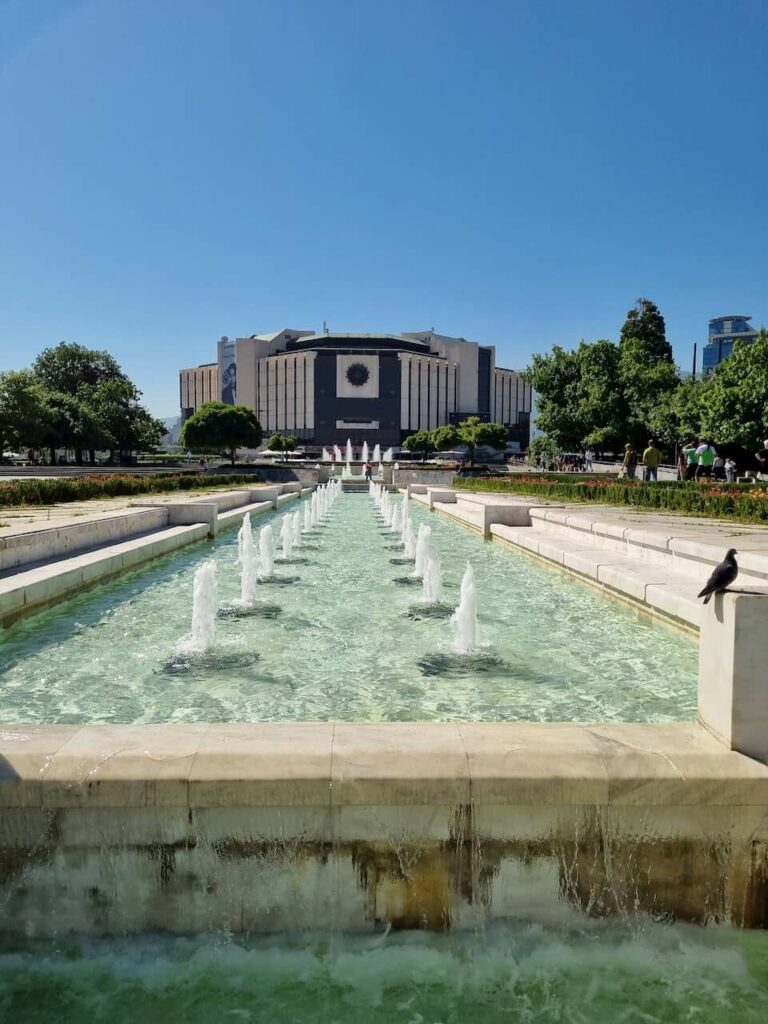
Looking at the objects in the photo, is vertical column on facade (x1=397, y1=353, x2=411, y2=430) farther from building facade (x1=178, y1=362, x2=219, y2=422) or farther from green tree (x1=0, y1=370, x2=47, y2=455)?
green tree (x1=0, y1=370, x2=47, y2=455)

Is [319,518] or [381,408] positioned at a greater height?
→ [381,408]

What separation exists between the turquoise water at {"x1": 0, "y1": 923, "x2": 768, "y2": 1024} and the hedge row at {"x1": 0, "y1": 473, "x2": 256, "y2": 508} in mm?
16175

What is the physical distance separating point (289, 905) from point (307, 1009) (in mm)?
407

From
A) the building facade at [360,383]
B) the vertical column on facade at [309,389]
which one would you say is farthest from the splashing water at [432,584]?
the vertical column on facade at [309,389]

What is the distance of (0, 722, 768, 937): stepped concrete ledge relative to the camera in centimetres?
276

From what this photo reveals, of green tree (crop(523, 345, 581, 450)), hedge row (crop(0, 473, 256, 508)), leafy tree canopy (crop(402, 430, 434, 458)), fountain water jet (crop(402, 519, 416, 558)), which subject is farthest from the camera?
leafy tree canopy (crop(402, 430, 434, 458))

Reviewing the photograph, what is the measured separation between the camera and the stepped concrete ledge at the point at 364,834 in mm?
2760

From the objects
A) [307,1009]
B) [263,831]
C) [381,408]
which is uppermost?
[381,408]

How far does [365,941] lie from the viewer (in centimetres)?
283

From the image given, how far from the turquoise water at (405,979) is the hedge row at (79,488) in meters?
16.2

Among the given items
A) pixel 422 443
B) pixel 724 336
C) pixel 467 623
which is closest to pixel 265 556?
pixel 467 623

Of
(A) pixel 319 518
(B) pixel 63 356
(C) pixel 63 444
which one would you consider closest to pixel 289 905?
(A) pixel 319 518

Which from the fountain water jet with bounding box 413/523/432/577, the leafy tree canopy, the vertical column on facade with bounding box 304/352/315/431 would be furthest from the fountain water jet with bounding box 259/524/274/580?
the vertical column on facade with bounding box 304/352/315/431

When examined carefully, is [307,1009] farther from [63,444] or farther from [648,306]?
[648,306]
